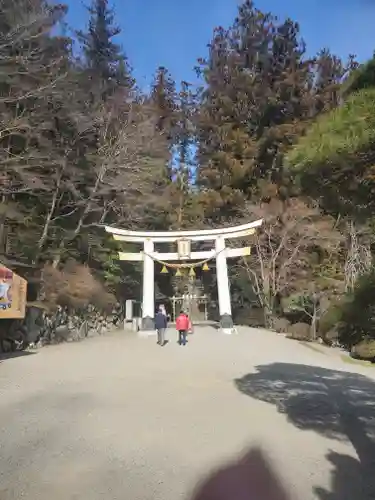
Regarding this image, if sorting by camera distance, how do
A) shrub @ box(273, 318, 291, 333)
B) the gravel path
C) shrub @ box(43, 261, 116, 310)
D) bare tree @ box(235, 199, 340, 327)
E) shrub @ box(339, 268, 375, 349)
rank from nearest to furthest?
shrub @ box(339, 268, 375, 349) → the gravel path → shrub @ box(43, 261, 116, 310) → shrub @ box(273, 318, 291, 333) → bare tree @ box(235, 199, 340, 327)

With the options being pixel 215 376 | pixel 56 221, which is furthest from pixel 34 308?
pixel 215 376

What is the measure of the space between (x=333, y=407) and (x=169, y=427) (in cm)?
261

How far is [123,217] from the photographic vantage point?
67.8 feet

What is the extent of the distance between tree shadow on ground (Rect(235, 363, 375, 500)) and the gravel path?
0.02 meters

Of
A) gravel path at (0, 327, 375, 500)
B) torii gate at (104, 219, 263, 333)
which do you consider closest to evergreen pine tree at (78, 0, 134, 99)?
torii gate at (104, 219, 263, 333)

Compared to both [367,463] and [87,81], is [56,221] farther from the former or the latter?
[367,463]

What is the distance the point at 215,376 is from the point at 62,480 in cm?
537

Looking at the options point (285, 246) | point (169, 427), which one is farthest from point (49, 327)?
point (285, 246)

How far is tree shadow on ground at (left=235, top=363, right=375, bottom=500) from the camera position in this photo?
12.6 ft

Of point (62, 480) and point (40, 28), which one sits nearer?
point (62, 480)

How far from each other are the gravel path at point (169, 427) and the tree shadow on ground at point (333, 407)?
0.06ft

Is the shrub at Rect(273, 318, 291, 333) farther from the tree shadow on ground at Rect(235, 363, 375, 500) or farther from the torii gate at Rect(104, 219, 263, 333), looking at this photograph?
the tree shadow on ground at Rect(235, 363, 375, 500)

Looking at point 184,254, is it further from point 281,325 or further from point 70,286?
point 281,325

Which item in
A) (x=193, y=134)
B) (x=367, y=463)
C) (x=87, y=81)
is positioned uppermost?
(x=193, y=134)
